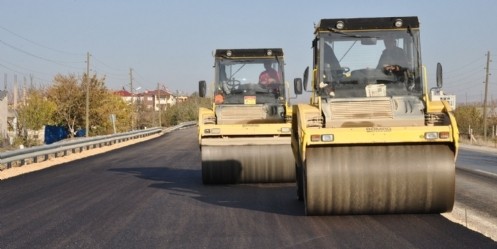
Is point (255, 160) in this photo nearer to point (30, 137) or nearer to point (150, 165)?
point (150, 165)

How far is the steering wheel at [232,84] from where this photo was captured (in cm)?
1550

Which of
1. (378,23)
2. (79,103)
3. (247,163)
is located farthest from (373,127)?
(79,103)

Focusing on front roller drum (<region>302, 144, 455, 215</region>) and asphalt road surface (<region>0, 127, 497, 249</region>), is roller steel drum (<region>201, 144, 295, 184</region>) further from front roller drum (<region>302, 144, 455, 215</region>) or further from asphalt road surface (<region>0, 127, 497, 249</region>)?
front roller drum (<region>302, 144, 455, 215</region>)

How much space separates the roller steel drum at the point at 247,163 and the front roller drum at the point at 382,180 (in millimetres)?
5012

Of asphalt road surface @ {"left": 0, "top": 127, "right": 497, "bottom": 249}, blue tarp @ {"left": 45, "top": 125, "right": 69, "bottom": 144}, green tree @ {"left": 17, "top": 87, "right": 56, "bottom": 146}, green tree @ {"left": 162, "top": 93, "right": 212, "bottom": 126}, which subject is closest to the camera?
asphalt road surface @ {"left": 0, "top": 127, "right": 497, "bottom": 249}

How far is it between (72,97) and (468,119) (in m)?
41.1

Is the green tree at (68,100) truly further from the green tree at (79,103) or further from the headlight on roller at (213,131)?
the headlight on roller at (213,131)

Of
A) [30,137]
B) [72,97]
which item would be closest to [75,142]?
[30,137]

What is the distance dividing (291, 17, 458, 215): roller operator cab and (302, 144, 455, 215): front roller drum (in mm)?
14

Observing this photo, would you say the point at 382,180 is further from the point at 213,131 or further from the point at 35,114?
the point at 35,114

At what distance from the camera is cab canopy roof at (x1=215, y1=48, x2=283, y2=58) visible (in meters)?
15.4

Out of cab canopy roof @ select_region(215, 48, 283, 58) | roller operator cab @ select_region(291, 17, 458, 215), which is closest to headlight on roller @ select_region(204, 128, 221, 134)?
cab canopy roof @ select_region(215, 48, 283, 58)

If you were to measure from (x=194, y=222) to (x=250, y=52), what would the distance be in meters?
7.31

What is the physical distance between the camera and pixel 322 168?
889cm
